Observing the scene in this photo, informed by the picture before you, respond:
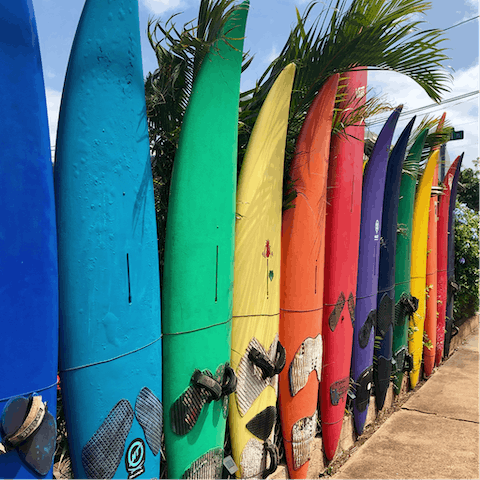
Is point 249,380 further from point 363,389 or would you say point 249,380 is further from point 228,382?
point 363,389

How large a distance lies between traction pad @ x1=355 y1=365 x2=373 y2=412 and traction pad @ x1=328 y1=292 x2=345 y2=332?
0.74 meters

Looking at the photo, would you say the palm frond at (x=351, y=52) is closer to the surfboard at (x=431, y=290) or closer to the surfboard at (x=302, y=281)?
the surfboard at (x=302, y=281)

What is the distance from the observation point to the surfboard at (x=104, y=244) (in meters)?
1.61

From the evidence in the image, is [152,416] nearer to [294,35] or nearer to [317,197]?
[317,197]

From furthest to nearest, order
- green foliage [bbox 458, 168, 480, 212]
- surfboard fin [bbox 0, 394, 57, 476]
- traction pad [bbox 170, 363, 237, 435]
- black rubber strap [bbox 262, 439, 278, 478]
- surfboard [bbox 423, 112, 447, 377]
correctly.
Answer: green foliage [bbox 458, 168, 480, 212], surfboard [bbox 423, 112, 447, 377], black rubber strap [bbox 262, 439, 278, 478], traction pad [bbox 170, 363, 237, 435], surfboard fin [bbox 0, 394, 57, 476]

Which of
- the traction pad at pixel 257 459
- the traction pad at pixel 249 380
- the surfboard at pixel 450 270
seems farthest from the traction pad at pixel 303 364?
the surfboard at pixel 450 270

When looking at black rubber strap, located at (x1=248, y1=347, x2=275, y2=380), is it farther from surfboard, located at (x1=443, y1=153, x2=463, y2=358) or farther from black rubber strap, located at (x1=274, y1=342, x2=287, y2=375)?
surfboard, located at (x1=443, y1=153, x2=463, y2=358)

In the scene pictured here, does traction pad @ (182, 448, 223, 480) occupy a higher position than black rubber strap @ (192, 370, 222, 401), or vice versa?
black rubber strap @ (192, 370, 222, 401)

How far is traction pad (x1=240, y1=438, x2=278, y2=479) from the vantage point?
7.72 feet

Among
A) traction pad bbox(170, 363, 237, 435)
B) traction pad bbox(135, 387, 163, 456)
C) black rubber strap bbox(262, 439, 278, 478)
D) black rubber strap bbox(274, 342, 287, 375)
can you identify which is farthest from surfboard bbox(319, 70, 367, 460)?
traction pad bbox(135, 387, 163, 456)

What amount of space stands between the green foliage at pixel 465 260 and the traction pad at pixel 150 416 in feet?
19.3

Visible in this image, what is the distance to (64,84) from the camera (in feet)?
5.38

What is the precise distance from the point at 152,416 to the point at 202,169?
1217 millimetres

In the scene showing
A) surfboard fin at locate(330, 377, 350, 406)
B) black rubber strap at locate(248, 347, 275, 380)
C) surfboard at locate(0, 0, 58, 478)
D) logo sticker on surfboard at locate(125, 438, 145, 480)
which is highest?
surfboard at locate(0, 0, 58, 478)
